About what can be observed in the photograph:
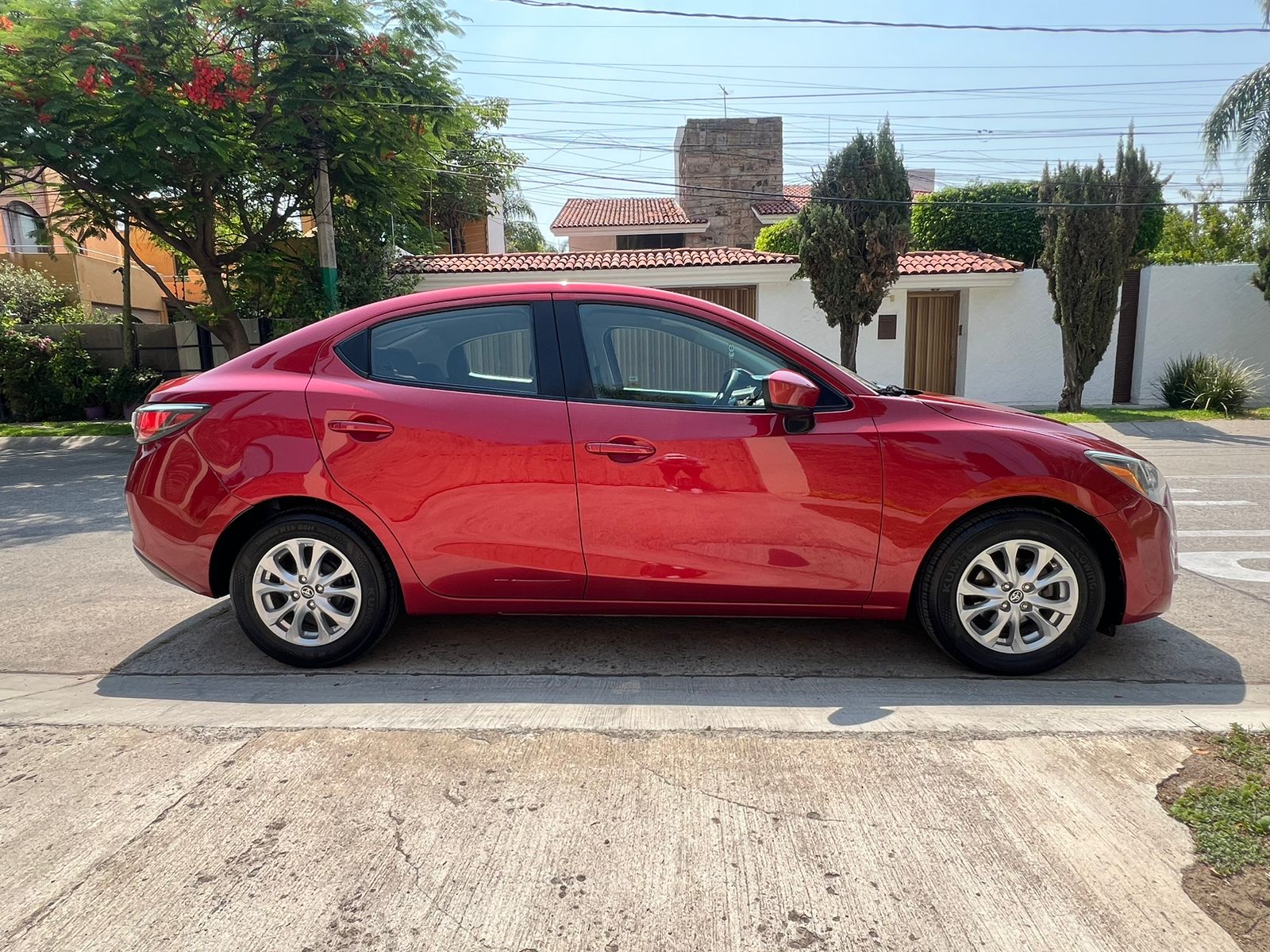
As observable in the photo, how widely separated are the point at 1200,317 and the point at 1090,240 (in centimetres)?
452

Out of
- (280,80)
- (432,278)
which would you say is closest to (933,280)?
(432,278)

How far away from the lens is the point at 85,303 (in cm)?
2373

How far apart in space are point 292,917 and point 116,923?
0.42m

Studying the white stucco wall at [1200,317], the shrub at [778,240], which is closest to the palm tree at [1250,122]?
the white stucco wall at [1200,317]

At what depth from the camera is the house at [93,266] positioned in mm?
24188

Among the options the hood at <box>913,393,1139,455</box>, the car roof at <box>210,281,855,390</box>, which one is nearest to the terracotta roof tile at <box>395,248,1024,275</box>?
the hood at <box>913,393,1139,455</box>

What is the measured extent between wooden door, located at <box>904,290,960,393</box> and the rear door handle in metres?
16.5

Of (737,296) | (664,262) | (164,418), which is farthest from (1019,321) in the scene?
(164,418)

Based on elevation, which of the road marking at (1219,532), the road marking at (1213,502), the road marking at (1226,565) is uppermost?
the road marking at (1213,502)

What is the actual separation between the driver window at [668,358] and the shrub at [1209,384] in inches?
606

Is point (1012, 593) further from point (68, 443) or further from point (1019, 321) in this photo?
point (1019, 321)

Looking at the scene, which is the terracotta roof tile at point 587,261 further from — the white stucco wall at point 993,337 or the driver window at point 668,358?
the driver window at point 668,358

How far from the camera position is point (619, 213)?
3062 cm

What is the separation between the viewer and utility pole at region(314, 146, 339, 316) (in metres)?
13.2
